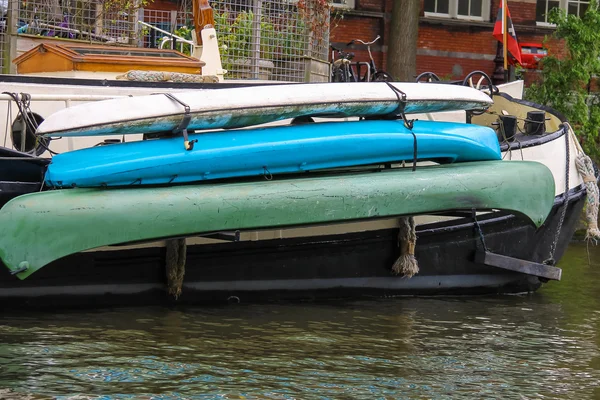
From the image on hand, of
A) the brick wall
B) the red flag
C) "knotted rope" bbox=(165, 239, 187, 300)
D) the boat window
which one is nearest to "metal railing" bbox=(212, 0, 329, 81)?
the red flag

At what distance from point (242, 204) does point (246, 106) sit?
717 mm

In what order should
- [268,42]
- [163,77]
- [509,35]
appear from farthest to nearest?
1. [509,35]
2. [268,42]
3. [163,77]

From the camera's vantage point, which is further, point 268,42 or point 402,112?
point 268,42

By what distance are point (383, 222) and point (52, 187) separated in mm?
2825

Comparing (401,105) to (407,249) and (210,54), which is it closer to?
(407,249)

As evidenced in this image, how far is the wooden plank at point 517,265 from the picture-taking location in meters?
9.48

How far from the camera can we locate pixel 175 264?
8477 mm

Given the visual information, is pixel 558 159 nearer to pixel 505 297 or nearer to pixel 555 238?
pixel 555 238

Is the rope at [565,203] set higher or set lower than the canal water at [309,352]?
higher

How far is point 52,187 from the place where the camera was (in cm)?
787

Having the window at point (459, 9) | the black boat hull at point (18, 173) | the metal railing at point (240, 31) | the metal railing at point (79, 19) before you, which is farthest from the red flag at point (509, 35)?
the black boat hull at point (18, 173)

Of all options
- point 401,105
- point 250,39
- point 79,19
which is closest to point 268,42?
point 250,39

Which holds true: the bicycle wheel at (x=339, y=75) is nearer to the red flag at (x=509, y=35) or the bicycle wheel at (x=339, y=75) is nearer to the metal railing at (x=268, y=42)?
the metal railing at (x=268, y=42)

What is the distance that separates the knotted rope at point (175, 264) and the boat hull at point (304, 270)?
3.8 inches
